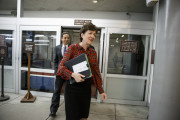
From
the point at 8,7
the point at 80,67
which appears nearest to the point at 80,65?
the point at 80,67

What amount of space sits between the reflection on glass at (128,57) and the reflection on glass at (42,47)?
1813mm

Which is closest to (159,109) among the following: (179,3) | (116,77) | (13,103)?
(179,3)

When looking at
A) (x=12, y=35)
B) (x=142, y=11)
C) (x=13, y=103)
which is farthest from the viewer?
(x=142, y=11)

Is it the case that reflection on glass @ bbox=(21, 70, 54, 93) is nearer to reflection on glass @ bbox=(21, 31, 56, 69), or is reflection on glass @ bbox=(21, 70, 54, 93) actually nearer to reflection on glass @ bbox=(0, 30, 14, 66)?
reflection on glass @ bbox=(21, 31, 56, 69)

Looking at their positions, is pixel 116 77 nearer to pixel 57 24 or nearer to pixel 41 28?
pixel 57 24

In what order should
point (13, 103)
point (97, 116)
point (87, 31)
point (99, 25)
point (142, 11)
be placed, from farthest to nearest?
1. point (142, 11)
2. point (99, 25)
3. point (13, 103)
4. point (97, 116)
5. point (87, 31)

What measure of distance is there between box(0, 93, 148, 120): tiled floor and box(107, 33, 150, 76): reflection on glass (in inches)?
39.7

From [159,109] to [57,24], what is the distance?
128 inches

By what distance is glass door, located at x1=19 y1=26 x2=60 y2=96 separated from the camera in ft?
12.5

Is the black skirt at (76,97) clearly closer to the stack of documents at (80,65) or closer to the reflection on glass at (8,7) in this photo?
A: the stack of documents at (80,65)

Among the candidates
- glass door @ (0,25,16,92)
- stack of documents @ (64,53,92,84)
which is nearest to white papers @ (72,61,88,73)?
stack of documents @ (64,53,92,84)

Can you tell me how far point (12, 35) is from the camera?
155 inches

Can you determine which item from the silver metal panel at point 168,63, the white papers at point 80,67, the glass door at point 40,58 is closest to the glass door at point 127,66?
the glass door at point 40,58

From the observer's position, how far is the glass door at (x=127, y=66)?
3537mm
